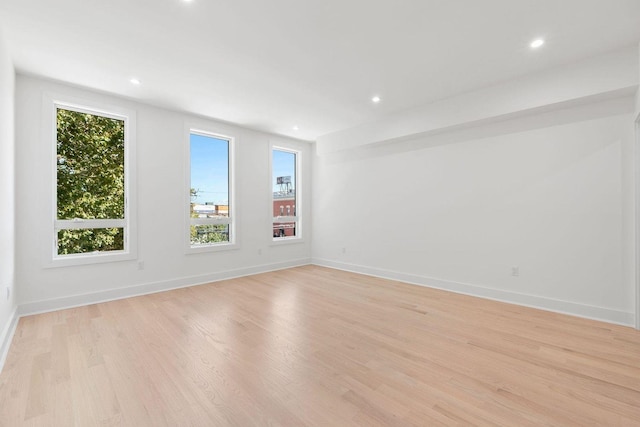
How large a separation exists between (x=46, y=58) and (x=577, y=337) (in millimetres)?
6098

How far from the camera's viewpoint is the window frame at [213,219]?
4684 mm

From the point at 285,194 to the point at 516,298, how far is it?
4.60m

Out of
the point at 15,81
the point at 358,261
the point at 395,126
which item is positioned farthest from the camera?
the point at 358,261

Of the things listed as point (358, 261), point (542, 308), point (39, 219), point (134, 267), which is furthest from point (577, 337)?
point (39, 219)

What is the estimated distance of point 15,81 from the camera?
3.30 m

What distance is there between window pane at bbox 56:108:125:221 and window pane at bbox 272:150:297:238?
2844 mm

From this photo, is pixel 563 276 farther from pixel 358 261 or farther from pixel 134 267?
pixel 134 267

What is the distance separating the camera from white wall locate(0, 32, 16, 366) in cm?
251

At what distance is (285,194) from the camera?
6473 mm

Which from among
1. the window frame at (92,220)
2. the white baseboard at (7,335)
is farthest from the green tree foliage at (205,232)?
the white baseboard at (7,335)

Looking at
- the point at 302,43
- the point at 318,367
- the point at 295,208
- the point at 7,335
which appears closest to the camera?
the point at 318,367

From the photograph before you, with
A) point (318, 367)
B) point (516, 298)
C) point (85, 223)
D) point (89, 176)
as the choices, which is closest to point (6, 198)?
point (85, 223)

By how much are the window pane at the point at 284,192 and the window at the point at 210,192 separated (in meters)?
1.11

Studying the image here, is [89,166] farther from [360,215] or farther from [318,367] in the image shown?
[360,215]
